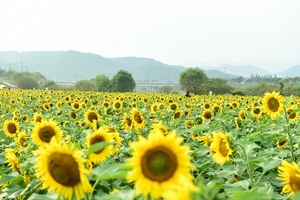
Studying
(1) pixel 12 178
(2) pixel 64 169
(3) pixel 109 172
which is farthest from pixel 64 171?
(1) pixel 12 178

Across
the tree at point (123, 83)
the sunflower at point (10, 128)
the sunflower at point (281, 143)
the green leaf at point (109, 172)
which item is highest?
the green leaf at point (109, 172)

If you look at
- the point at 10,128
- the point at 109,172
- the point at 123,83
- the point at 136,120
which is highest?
the point at 109,172

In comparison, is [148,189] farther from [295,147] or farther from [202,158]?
[295,147]

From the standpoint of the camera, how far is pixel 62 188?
1807 millimetres

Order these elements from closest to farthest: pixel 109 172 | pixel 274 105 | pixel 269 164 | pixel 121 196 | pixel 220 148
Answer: pixel 121 196, pixel 109 172, pixel 269 164, pixel 220 148, pixel 274 105

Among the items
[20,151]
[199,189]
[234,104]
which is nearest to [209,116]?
[234,104]

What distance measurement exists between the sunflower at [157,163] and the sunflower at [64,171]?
0.34m

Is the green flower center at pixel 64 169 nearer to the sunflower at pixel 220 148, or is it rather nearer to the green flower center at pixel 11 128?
the sunflower at pixel 220 148

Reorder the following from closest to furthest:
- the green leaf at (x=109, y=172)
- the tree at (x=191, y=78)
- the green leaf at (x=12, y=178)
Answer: the green leaf at (x=109, y=172)
the green leaf at (x=12, y=178)
the tree at (x=191, y=78)

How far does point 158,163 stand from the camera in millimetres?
1531

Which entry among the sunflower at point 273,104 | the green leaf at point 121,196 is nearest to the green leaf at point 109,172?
the green leaf at point 121,196

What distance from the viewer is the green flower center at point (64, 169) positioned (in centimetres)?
178

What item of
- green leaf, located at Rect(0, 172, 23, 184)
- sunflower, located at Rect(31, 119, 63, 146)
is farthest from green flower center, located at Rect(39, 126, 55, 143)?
green leaf, located at Rect(0, 172, 23, 184)

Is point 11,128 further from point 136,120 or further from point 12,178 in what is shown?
point 12,178
